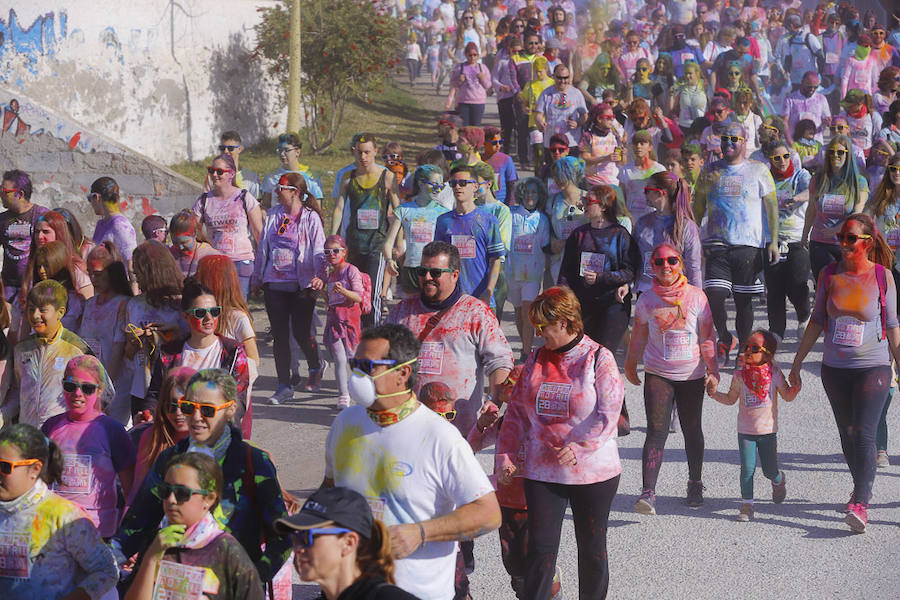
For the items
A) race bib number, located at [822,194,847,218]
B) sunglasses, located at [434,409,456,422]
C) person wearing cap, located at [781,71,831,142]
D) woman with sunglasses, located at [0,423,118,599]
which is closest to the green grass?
person wearing cap, located at [781,71,831,142]

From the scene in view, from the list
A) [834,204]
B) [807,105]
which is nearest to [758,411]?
[834,204]

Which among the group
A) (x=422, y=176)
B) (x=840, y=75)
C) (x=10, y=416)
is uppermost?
(x=840, y=75)

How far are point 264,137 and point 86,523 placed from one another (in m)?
16.5

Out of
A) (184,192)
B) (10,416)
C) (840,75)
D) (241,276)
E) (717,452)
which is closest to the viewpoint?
(10,416)

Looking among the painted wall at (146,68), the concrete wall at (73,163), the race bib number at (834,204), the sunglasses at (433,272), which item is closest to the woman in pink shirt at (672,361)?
the sunglasses at (433,272)

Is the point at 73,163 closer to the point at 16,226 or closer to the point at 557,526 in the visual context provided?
the point at 16,226

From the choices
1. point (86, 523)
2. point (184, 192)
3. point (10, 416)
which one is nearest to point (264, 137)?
point (184, 192)

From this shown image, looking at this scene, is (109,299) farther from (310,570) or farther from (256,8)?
(256,8)

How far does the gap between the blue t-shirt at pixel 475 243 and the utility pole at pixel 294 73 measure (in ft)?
31.0

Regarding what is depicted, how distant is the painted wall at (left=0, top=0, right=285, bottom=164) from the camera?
16.0 m

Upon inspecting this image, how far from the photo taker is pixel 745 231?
412 inches

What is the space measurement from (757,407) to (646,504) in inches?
36.3

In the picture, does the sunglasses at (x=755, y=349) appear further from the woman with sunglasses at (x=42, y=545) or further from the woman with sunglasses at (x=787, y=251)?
the woman with sunglasses at (x=42, y=545)

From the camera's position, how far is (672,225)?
9.87 meters
